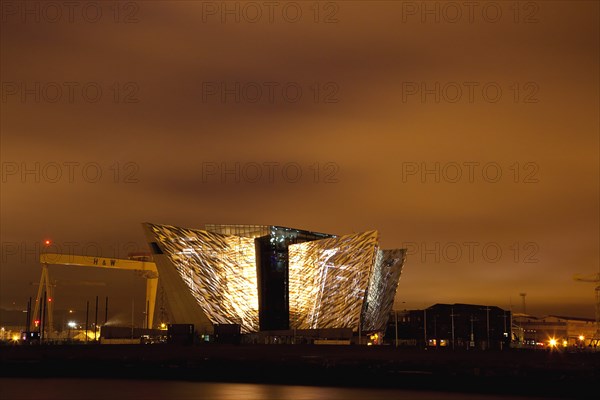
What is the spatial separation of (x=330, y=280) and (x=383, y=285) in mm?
Answer: 6838

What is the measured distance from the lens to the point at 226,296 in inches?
3000

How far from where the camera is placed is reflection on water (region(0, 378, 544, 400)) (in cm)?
2512

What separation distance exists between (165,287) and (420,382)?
155 ft

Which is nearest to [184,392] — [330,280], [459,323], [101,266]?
[330,280]

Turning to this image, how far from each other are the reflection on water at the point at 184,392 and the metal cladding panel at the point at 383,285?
45.7m

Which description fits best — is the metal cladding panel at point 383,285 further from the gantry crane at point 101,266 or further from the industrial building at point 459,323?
the industrial building at point 459,323

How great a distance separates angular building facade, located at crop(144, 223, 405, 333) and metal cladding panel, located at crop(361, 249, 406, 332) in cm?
10

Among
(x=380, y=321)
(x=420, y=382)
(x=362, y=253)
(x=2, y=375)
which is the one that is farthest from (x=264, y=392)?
(x=380, y=321)

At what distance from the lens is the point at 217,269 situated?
7625 centimetres

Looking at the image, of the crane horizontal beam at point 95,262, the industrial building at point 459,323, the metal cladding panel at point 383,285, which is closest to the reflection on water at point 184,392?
the metal cladding panel at point 383,285

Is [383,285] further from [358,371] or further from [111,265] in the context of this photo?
[358,371]

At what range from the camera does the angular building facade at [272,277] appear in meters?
72.9

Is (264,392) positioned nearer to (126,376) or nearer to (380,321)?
(126,376)

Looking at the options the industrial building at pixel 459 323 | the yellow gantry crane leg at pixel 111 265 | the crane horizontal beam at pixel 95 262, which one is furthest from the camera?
the industrial building at pixel 459 323
